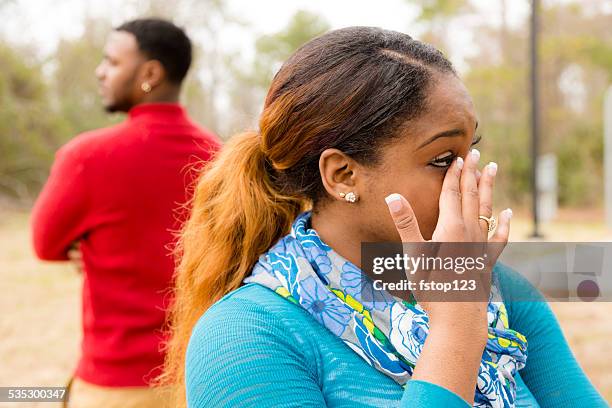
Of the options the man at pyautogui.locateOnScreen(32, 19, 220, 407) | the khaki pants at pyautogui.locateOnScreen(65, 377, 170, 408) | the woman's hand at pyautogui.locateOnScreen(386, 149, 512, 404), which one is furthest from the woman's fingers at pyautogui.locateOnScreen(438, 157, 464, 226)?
the khaki pants at pyautogui.locateOnScreen(65, 377, 170, 408)

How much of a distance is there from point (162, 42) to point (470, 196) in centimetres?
195

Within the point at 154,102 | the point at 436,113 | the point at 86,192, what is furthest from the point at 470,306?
the point at 154,102

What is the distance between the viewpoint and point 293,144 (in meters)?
1.34

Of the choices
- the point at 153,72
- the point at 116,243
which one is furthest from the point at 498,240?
the point at 153,72

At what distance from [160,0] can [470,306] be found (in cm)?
2214

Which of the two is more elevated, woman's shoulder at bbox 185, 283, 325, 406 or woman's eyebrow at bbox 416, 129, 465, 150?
woman's eyebrow at bbox 416, 129, 465, 150

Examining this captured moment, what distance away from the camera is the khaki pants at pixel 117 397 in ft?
7.43

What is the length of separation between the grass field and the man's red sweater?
2.38 m

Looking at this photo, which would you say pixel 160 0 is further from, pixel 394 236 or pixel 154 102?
pixel 394 236

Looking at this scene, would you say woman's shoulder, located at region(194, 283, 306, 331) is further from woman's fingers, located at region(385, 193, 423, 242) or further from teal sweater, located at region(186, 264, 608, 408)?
woman's fingers, located at region(385, 193, 423, 242)

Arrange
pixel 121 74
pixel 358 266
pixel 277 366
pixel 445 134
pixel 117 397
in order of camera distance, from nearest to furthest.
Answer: pixel 277 366, pixel 445 134, pixel 358 266, pixel 117 397, pixel 121 74

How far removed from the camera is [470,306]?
1.12 meters

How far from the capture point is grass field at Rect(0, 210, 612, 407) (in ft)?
15.4

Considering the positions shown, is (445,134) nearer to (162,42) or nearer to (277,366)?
(277,366)
